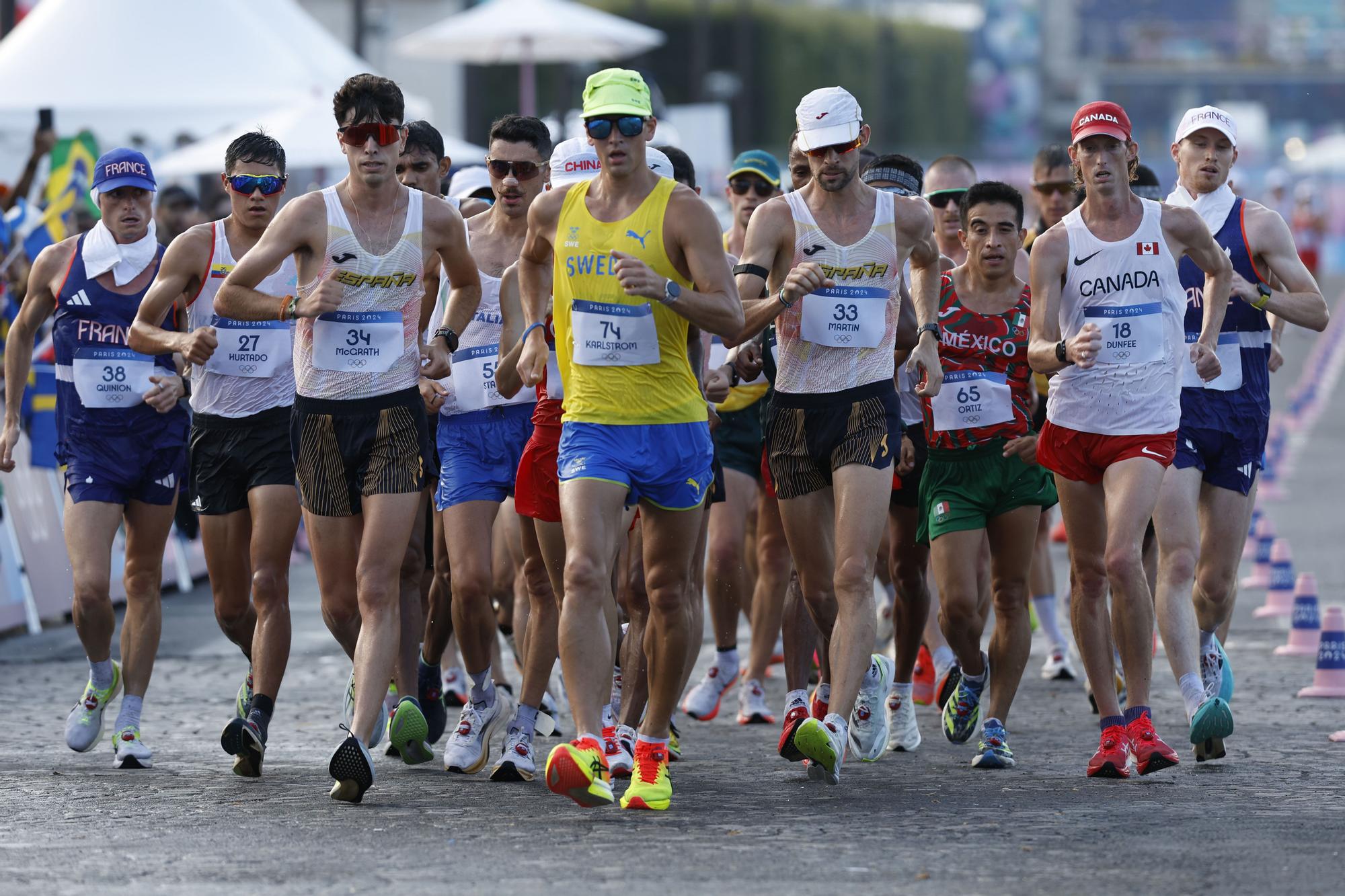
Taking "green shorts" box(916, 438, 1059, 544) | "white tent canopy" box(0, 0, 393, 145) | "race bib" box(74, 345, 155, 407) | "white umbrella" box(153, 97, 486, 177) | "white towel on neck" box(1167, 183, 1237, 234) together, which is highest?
"white tent canopy" box(0, 0, 393, 145)

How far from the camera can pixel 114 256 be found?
841cm

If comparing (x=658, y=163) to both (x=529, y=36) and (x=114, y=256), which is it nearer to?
(x=114, y=256)

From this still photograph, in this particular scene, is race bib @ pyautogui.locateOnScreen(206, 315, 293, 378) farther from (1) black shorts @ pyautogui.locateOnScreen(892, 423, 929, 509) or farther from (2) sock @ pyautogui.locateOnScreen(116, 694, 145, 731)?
(1) black shorts @ pyautogui.locateOnScreen(892, 423, 929, 509)

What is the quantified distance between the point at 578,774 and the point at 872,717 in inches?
71.7

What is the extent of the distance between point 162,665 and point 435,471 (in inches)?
155

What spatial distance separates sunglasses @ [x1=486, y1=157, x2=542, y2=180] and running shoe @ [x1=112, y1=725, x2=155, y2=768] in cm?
247

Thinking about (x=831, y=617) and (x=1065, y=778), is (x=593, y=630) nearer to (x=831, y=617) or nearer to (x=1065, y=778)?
(x=831, y=617)

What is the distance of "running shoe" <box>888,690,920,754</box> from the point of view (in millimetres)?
8398

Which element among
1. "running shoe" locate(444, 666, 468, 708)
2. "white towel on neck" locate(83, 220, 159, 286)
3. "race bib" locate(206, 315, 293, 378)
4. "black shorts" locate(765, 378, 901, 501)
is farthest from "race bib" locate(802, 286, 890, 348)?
"running shoe" locate(444, 666, 468, 708)

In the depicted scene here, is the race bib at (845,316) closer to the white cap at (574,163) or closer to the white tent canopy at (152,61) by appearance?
the white cap at (574,163)

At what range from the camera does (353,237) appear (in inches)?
288

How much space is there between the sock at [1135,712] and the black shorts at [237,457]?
3.04 metres

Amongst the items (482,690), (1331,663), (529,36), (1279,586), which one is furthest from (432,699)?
(529,36)

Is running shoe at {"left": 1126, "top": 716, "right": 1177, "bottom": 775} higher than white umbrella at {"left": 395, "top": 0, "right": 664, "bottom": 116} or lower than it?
lower
